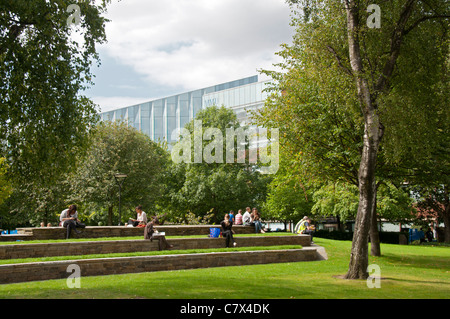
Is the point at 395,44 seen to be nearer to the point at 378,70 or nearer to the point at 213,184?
the point at 378,70

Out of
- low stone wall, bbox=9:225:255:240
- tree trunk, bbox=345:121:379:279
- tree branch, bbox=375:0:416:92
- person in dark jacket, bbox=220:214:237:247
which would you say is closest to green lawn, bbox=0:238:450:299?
tree trunk, bbox=345:121:379:279

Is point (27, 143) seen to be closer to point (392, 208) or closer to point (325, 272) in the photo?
point (325, 272)

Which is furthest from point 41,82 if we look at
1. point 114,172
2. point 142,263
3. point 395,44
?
point 114,172

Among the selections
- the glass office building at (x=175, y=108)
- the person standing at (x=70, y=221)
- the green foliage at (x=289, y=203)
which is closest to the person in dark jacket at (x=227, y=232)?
the person standing at (x=70, y=221)

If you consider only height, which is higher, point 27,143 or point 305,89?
point 305,89

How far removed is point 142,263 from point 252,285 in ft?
14.4

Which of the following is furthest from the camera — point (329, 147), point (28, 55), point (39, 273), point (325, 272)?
point (329, 147)

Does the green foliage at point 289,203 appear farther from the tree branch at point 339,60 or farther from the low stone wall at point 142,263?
the tree branch at point 339,60

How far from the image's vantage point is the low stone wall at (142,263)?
11809 millimetres

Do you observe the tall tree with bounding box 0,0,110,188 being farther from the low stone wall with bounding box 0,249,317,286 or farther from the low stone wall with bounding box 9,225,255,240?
the low stone wall with bounding box 9,225,255,240

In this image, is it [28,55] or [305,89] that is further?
[305,89]
